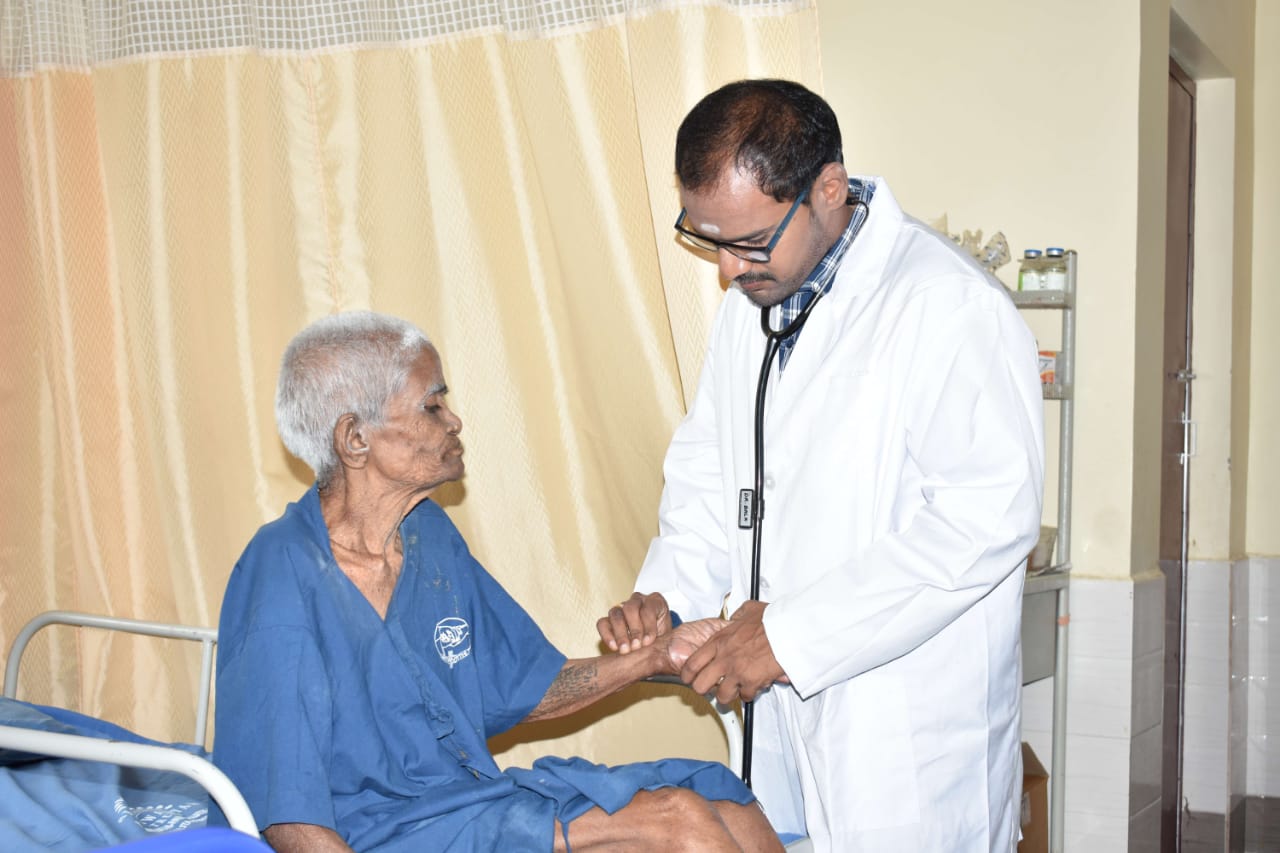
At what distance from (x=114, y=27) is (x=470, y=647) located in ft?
6.28

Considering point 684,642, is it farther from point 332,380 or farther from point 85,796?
point 85,796

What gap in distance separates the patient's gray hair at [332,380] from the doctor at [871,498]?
1.73ft

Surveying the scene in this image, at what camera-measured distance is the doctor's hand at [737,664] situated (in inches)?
72.4

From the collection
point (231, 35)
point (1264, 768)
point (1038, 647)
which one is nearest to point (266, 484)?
point (231, 35)

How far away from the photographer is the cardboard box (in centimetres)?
273

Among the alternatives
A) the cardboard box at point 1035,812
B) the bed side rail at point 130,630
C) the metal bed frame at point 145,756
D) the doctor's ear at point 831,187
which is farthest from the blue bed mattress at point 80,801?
the cardboard box at point 1035,812

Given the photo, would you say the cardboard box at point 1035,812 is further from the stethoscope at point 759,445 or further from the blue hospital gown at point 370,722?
the blue hospital gown at point 370,722

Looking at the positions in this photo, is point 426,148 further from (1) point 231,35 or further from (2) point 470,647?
(2) point 470,647

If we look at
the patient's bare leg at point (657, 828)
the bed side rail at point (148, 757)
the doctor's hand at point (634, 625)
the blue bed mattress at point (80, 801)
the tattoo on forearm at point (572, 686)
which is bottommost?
the blue bed mattress at point (80, 801)

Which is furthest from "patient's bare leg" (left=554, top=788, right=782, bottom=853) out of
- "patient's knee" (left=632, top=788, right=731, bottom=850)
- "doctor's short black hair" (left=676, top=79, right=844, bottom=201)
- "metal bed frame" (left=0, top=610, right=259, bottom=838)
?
"doctor's short black hair" (left=676, top=79, right=844, bottom=201)

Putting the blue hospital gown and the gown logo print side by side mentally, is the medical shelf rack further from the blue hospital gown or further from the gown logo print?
the gown logo print

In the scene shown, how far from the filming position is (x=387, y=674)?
5.69 feet

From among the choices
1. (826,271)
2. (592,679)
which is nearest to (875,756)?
(592,679)

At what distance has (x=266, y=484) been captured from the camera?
113 inches
